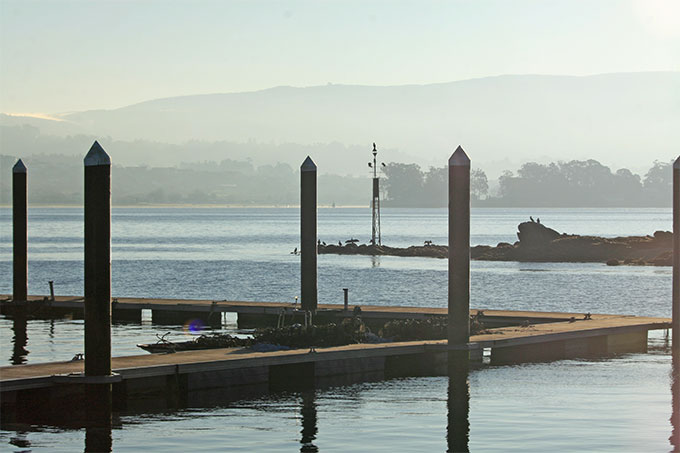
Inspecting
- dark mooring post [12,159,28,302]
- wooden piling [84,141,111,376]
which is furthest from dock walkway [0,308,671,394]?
Answer: dark mooring post [12,159,28,302]

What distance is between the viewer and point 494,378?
24.9 meters

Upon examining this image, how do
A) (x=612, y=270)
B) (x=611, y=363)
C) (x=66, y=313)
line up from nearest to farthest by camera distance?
(x=611, y=363) < (x=66, y=313) < (x=612, y=270)

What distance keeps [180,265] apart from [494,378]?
69571mm

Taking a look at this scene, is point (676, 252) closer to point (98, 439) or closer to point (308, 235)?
point (308, 235)

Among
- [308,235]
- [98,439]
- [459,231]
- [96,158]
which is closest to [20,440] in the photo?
[98,439]

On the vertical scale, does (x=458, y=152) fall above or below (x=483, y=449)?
above

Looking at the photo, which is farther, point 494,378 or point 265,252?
point 265,252

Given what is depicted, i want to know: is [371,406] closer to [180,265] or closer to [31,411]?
[31,411]

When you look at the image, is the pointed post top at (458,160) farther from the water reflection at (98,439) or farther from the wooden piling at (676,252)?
the water reflection at (98,439)

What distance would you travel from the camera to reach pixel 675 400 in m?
22.4

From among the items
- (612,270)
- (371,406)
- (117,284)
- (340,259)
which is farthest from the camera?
(340,259)

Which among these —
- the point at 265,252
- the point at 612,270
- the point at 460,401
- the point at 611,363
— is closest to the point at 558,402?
the point at 460,401

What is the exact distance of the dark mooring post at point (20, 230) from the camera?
35.9 metres

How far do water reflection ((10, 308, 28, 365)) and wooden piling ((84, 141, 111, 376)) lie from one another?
10.5 metres
